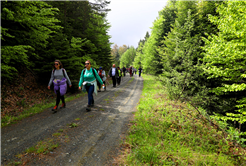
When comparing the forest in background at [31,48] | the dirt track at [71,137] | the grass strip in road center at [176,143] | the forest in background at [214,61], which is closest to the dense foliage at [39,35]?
the forest in background at [31,48]

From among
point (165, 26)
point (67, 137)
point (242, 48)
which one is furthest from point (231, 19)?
point (165, 26)

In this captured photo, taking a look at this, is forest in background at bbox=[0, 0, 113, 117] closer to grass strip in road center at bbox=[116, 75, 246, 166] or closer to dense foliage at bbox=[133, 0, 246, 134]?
grass strip in road center at bbox=[116, 75, 246, 166]

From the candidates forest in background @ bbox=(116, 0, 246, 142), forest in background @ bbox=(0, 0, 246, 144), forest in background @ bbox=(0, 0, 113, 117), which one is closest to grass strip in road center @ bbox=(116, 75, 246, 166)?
forest in background @ bbox=(116, 0, 246, 142)

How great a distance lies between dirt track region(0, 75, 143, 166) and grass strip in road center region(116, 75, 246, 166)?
0.48 m

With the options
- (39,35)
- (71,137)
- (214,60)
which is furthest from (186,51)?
(39,35)

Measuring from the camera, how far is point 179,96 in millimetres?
7836

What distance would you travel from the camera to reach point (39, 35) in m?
6.54

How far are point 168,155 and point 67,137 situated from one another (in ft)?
9.90

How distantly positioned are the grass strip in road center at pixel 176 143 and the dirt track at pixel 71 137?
481 millimetres

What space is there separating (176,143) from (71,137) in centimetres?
336

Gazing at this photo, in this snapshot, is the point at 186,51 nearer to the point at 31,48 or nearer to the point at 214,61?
the point at 214,61

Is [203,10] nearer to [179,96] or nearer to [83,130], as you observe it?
[179,96]

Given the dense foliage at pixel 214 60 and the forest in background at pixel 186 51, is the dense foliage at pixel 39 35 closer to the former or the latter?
the forest in background at pixel 186 51

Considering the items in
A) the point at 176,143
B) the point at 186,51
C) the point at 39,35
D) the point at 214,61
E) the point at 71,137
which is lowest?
the point at 176,143
